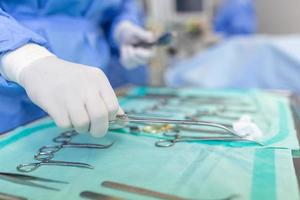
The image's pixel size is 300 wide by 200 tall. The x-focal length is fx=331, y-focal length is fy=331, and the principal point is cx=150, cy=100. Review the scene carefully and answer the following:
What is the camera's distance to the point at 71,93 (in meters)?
0.54

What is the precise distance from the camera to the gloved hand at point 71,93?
1.76 feet

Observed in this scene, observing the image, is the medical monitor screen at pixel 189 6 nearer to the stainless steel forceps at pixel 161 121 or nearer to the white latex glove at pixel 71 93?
the stainless steel forceps at pixel 161 121

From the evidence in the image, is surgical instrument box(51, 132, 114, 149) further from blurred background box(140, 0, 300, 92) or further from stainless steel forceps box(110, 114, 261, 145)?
blurred background box(140, 0, 300, 92)

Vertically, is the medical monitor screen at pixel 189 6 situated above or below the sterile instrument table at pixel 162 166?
above

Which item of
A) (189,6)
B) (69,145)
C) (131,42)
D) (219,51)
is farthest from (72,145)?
(189,6)

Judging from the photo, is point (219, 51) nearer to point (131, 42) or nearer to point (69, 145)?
point (131, 42)

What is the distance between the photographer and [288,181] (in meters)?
0.52

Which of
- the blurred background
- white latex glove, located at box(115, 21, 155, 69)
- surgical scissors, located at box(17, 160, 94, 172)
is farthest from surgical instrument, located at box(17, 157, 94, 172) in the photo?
the blurred background

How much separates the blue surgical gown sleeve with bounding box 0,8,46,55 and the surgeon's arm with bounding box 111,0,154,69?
56 centimetres

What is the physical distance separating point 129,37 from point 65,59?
17.5 inches

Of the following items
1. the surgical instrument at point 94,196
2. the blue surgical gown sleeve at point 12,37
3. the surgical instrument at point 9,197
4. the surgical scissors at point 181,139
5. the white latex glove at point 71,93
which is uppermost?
the blue surgical gown sleeve at point 12,37

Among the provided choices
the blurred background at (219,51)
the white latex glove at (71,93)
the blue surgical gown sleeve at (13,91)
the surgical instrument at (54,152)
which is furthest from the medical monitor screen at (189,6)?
the white latex glove at (71,93)

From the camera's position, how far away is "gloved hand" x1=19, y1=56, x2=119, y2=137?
0.54m

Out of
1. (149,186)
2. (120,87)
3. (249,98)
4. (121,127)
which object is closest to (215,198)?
(149,186)
